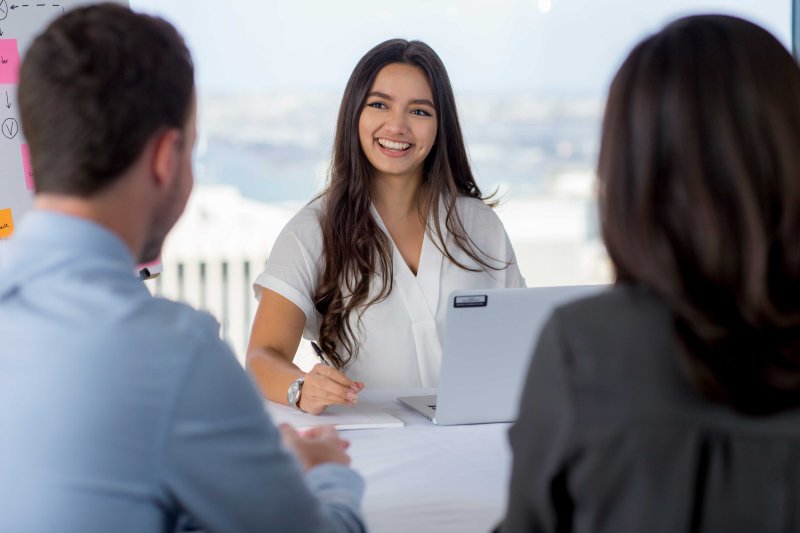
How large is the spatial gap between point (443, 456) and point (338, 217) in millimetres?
1039

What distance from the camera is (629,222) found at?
972 mm

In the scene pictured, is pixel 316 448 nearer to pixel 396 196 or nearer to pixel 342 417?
pixel 342 417

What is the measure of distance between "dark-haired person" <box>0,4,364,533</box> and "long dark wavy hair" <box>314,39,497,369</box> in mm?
1489

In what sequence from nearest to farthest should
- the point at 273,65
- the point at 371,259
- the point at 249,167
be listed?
the point at 371,259
the point at 273,65
the point at 249,167

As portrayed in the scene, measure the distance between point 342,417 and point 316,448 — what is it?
69 cm

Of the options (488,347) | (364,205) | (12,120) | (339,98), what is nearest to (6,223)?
(12,120)

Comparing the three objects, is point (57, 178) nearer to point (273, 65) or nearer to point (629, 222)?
point (629, 222)

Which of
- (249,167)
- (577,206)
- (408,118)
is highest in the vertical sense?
(408,118)

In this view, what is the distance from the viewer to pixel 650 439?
93 cm

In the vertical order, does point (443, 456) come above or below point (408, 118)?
below

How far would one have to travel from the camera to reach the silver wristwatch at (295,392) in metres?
2.08

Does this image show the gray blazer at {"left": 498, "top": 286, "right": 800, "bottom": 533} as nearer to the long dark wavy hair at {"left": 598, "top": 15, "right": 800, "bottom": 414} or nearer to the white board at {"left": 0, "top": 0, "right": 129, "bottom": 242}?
the long dark wavy hair at {"left": 598, "top": 15, "right": 800, "bottom": 414}

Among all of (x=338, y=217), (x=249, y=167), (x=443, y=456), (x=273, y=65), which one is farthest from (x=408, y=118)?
(x=249, y=167)

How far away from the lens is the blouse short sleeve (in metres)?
2.52
